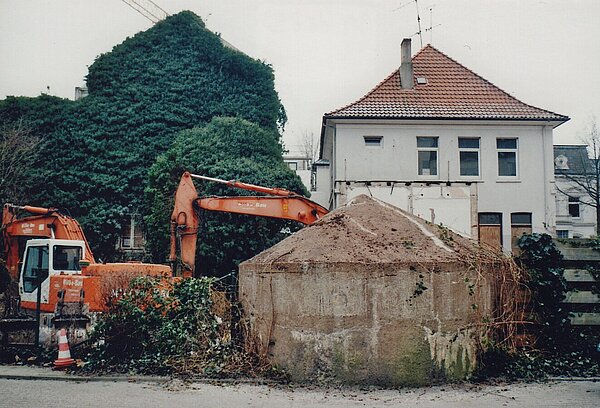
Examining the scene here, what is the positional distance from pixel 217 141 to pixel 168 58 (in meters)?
8.70

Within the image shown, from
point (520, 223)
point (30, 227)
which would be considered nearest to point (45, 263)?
point (30, 227)

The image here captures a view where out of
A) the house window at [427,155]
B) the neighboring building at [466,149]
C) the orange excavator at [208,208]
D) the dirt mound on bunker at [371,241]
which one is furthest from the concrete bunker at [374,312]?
the house window at [427,155]

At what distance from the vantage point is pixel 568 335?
11.6 m

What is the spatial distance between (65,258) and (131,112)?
17409 millimetres

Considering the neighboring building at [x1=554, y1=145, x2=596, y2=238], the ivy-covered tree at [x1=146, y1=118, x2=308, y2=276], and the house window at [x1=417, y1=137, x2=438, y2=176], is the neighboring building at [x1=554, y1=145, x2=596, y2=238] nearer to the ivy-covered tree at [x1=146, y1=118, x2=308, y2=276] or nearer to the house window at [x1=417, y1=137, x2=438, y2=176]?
→ the house window at [x1=417, y1=137, x2=438, y2=176]

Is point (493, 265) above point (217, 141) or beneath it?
Result: beneath

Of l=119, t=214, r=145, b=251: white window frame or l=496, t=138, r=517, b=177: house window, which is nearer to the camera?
l=496, t=138, r=517, b=177: house window

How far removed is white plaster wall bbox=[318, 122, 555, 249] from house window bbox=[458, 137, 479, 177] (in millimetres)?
268

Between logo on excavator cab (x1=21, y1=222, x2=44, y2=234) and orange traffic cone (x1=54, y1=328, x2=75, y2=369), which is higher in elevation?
logo on excavator cab (x1=21, y1=222, x2=44, y2=234)

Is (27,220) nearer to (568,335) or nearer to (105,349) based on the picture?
(105,349)

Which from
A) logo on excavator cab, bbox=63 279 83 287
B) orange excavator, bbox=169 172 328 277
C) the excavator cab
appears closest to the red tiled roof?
orange excavator, bbox=169 172 328 277

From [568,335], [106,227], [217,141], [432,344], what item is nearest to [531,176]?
[217,141]

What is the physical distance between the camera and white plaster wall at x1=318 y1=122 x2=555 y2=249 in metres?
26.0

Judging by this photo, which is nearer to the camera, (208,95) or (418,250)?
(418,250)
